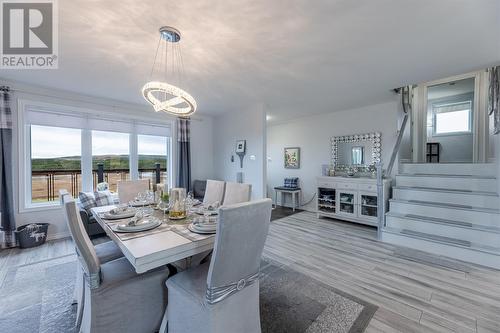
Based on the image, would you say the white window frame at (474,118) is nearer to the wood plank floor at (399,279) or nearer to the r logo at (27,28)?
the wood plank floor at (399,279)

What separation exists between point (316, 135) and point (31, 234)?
18.6 ft

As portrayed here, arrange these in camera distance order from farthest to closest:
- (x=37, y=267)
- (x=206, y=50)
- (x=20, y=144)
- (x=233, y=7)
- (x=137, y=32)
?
(x=20, y=144)
(x=37, y=267)
(x=206, y=50)
(x=137, y=32)
(x=233, y=7)

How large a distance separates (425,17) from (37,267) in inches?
188

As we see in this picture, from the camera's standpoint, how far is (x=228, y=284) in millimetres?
1269

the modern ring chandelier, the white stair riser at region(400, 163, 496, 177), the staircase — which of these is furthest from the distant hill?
the white stair riser at region(400, 163, 496, 177)

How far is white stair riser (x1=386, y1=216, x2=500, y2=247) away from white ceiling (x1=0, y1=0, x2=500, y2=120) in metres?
2.09

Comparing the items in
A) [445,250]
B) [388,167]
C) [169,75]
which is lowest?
[445,250]

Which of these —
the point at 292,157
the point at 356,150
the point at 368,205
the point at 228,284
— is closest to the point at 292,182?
the point at 292,157

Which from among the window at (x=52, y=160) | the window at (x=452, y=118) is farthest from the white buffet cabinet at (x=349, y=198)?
the window at (x=52, y=160)

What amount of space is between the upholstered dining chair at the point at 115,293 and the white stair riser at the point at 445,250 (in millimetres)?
3278

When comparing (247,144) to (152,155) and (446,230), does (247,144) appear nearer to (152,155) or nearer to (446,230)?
(152,155)

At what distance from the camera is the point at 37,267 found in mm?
2566

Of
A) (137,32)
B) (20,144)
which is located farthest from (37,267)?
(137,32)

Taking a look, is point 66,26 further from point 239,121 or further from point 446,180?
point 446,180
